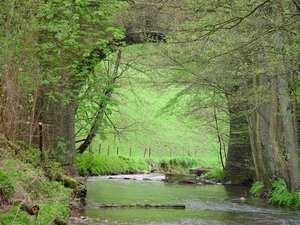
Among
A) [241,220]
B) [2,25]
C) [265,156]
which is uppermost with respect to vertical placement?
[2,25]

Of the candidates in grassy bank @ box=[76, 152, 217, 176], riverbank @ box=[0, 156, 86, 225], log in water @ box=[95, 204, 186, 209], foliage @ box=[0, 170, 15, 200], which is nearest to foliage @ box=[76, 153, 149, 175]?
grassy bank @ box=[76, 152, 217, 176]

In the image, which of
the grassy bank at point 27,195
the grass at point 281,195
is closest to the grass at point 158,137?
the grass at point 281,195

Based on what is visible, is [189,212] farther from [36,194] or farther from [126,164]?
[126,164]

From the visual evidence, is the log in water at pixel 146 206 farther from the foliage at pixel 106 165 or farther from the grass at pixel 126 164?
the foliage at pixel 106 165

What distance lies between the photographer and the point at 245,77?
17750 millimetres

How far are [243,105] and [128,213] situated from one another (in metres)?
8.16

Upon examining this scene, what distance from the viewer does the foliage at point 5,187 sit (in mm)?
8398

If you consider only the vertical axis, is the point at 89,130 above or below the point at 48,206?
above

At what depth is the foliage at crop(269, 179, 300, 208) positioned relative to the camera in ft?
58.8

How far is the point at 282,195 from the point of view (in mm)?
18594

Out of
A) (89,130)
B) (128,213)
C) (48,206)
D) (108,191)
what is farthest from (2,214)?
(89,130)

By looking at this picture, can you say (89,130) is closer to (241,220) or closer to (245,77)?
(245,77)

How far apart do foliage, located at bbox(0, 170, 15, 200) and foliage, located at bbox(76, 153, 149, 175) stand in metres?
22.1

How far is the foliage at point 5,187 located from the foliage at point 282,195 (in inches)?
434
